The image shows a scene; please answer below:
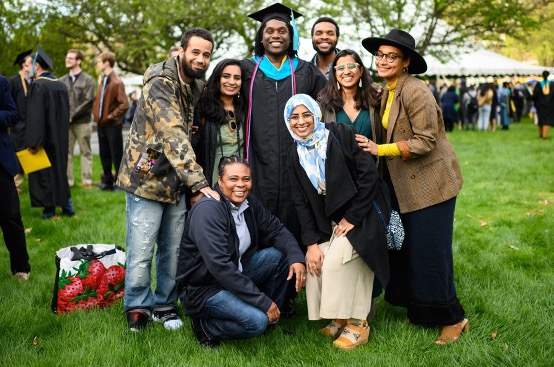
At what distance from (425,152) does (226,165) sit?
135cm

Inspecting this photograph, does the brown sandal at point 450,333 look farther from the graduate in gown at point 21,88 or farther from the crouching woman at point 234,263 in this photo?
the graduate in gown at point 21,88

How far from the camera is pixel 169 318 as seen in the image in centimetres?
457

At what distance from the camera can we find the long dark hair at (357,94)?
14.3 feet

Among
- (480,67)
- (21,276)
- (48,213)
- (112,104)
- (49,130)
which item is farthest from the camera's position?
(480,67)

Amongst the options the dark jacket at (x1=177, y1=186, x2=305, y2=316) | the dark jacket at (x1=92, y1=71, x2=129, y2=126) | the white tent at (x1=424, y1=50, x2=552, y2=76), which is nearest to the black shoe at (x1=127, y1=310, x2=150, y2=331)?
the dark jacket at (x1=177, y1=186, x2=305, y2=316)

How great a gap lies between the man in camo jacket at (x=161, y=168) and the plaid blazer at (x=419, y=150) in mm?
1304

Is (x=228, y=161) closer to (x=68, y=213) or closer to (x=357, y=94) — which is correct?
(x=357, y=94)

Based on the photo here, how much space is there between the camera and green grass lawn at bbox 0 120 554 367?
12.7 feet

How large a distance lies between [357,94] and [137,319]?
2330mm

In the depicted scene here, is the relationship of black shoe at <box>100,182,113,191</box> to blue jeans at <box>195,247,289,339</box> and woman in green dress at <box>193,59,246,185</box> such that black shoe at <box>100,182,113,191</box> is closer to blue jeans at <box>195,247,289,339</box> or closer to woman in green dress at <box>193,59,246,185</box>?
woman in green dress at <box>193,59,246,185</box>

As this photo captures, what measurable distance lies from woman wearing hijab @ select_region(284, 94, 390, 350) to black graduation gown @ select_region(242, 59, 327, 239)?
0.39 meters

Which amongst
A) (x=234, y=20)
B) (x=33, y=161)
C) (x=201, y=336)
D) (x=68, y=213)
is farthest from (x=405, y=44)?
(x=234, y=20)

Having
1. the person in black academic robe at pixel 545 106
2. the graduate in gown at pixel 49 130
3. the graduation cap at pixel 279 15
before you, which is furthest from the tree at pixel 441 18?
the graduation cap at pixel 279 15

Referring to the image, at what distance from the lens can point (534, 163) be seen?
12.2 m
